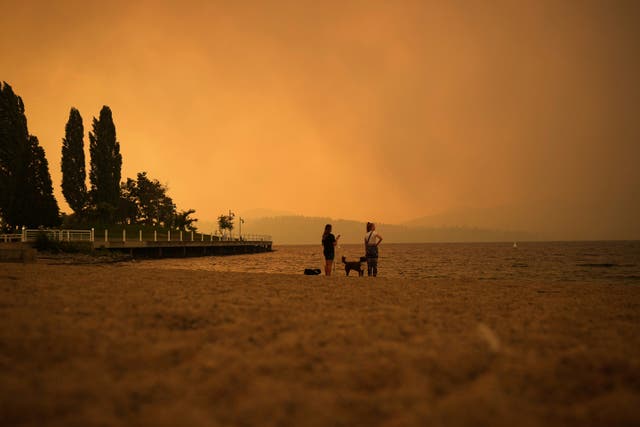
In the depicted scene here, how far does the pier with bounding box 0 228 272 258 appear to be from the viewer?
28.4 meters

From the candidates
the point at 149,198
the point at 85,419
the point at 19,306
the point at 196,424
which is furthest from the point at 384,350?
the point at 149,198

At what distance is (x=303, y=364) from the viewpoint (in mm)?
3896

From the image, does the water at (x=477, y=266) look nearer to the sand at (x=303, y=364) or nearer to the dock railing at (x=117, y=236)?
the dock railing at (x=117, y=236)

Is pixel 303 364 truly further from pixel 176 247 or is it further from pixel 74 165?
pixel 74 165

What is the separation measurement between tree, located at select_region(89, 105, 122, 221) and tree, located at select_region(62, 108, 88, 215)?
155cm

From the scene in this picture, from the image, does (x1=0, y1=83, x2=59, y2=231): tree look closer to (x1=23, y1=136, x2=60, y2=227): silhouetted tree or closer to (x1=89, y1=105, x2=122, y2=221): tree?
(x1=23, y1=136, x2=60, y2=227): silhouetted tree

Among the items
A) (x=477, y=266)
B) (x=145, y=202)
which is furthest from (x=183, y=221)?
(x=477, y=266)

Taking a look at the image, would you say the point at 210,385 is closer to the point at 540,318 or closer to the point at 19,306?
the point at 19,306

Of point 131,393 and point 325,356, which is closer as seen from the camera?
point 131,393

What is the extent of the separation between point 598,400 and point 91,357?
4567 mm

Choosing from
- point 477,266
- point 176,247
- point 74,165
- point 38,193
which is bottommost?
point 477,266

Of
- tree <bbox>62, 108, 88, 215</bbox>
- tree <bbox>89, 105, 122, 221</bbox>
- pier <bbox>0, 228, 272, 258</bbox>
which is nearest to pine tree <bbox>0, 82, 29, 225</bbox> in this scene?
pier <bbox>0, 228, 272, 258</bbox>

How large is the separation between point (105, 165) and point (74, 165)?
138 inches

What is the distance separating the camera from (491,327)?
5711mm
